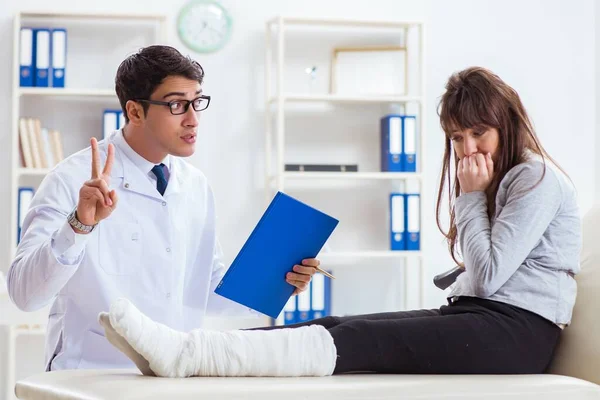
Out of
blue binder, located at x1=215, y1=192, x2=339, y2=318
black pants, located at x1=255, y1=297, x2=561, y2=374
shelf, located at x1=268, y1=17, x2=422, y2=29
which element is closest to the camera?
black pants, located at x1=255, y1=297, x2=561, y2=374

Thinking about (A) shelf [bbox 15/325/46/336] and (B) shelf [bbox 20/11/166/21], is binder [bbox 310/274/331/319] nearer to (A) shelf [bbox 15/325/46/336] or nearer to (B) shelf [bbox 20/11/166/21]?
(A) shelf [bbox 15/325/46/336]

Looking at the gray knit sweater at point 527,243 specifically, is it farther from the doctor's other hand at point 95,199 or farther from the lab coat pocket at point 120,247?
the lab coat pocket at point 120,247

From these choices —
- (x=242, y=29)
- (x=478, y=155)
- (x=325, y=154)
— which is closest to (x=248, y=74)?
(x=242, y=29)

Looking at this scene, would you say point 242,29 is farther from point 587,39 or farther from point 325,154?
point 587,39

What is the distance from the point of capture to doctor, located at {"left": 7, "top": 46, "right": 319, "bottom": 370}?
191cm

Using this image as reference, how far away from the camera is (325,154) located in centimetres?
424

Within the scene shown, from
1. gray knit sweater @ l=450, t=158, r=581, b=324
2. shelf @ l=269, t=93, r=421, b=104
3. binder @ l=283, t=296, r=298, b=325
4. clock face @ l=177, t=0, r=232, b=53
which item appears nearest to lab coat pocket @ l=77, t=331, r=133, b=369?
gray knit sweater @ l=450, t=158, r=581, b=324

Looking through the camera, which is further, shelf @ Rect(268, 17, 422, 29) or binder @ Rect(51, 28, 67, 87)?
shelf @ Rect(268, 17, 422, 29)

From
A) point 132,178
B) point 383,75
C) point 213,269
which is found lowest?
point 213,269

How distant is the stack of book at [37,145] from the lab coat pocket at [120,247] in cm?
200

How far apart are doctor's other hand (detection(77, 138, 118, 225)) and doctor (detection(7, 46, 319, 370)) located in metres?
0.21

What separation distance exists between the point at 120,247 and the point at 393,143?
7.37ft

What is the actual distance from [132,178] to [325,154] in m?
2.26

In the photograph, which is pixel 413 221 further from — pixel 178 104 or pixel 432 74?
pixel 178 104
